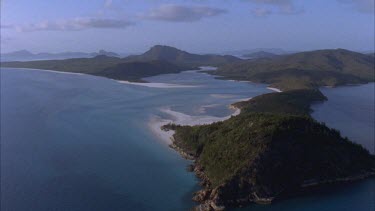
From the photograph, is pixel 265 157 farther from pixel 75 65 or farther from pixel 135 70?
pixel 75 65

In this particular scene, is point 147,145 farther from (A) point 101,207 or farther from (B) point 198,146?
(A) point 101,207

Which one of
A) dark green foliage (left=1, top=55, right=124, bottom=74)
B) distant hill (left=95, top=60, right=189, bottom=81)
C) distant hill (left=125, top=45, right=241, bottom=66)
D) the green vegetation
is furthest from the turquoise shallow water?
distant hill (left=125, top=45, right=241, bottom=66)

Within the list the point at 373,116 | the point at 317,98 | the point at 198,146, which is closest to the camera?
the point at 198,146

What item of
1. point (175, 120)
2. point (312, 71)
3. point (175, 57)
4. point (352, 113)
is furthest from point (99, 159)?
point (175, 57)

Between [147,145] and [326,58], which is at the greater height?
[326,58]

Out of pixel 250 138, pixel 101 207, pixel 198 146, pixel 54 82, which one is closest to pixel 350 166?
pixel 250 138

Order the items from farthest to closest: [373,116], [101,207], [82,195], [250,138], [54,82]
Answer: [54,82] < [373,116] < [250,138] < [82,195] < [101,207]
